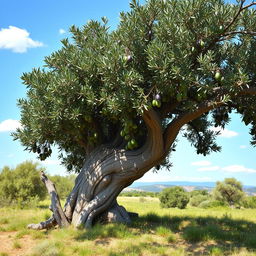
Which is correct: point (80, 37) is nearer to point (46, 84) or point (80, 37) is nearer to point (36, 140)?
point (46, 84)

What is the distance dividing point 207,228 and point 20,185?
18.7 metres

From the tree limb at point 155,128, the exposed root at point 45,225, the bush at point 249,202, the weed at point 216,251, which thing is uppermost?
the tree limb at point 155,128

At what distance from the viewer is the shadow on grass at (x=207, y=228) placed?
9.85 meters

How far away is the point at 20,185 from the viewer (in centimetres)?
2522

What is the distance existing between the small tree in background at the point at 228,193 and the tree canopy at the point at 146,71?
38.1 m

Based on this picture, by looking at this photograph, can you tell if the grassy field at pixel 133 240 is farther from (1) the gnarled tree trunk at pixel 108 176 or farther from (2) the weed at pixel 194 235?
(1) the gnarled tree trunk at pixel 108 176

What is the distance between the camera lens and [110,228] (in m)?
10.4

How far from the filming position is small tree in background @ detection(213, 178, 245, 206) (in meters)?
46.1

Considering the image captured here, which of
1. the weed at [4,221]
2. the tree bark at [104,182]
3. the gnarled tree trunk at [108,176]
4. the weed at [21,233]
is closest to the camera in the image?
the weed at [21,233]

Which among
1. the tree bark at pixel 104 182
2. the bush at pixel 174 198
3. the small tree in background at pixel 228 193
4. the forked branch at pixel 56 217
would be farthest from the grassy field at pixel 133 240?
the small tree in background at pixel 228 193

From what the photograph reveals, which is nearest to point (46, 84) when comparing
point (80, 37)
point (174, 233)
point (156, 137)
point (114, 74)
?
point (80, 37)

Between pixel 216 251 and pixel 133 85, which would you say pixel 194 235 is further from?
pixel 133 85

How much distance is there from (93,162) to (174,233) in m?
3.99

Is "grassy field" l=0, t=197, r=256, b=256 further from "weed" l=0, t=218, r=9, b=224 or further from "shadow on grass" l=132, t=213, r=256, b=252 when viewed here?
"weed" l=0, t=218, r=9, b=224
